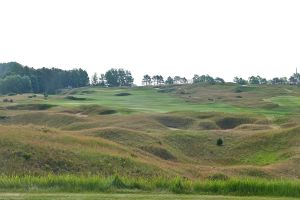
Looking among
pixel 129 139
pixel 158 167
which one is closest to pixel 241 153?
pixel 129 139

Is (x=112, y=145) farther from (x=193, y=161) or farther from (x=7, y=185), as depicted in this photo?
(x=7, y=185)

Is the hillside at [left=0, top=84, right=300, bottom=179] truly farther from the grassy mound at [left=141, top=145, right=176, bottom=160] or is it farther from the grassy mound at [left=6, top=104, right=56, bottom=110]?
the grassy mound at [left=6, top=104, right=56, bottom=110]

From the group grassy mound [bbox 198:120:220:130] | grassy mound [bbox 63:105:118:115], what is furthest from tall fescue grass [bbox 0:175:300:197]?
grassy mound [bbox 63:105:118:115]

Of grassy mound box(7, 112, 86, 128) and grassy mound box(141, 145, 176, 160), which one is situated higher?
grassy mound box(7, 112, 86, 128)

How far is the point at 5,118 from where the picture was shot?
3091 inches

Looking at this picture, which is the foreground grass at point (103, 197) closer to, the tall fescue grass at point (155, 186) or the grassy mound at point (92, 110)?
the tall fescue grass at point (155, 186)

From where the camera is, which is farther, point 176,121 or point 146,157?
point 176,121

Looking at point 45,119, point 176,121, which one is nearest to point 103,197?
point 176,121

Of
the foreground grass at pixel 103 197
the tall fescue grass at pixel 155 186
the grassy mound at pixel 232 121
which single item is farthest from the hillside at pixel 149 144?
the foreground grass at pixel 103 197

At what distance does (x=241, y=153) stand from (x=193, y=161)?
663cm

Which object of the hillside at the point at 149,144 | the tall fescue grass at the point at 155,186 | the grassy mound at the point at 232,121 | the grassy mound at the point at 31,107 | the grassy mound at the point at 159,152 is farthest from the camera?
the grassy mound at the point at 31,107

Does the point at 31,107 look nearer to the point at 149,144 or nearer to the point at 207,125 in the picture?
the point at 207,125

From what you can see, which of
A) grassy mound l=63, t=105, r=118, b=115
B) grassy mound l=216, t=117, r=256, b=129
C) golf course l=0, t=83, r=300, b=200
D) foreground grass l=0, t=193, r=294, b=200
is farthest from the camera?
grassy mound l=63, t=105, r=118, b=115

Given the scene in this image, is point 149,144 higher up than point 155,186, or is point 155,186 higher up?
point 155,186
